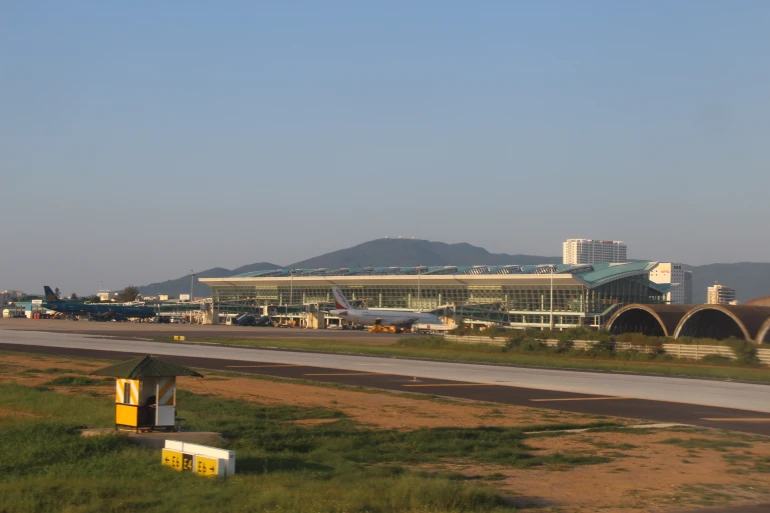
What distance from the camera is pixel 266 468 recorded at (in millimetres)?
13914

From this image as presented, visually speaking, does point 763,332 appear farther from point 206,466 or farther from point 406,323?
point 406,323

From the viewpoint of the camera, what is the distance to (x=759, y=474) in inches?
599

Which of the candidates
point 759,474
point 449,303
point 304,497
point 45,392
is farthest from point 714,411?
point 449,303

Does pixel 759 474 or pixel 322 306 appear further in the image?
pixel 322 306

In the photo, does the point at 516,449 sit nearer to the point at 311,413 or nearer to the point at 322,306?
the point at 311,413

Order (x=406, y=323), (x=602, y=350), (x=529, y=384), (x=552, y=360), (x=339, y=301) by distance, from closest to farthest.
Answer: (x=529, y=384)
(x=552, y=360)
(x=602, y=350)
(x=406, y=323)
(x=339, y=301)

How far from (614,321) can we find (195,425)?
62278mm

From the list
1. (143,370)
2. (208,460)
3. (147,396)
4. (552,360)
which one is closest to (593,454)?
(208,460)

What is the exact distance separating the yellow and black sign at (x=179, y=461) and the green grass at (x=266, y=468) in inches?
9.2

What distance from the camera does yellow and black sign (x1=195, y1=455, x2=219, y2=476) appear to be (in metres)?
12.8

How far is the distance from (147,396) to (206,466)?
3.96 meters

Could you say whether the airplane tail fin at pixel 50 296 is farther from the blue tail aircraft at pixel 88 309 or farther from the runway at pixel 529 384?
the runway at pixel 529 384

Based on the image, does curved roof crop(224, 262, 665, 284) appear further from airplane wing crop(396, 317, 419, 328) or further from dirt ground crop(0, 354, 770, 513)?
dirt ground crop(0, 354, 770, 513)

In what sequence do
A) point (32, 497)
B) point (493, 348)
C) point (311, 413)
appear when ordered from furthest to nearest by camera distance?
point (493, 348) < point (311, 413) < point (32, 497)
